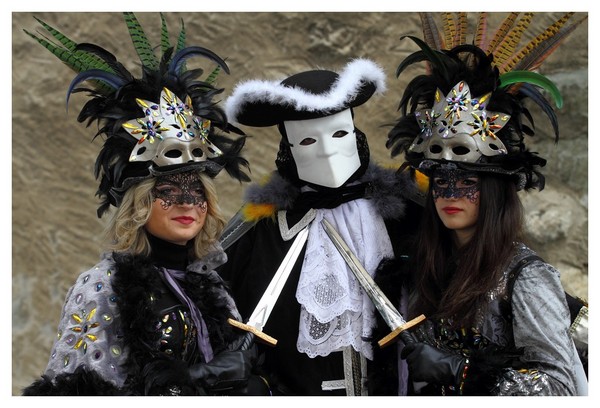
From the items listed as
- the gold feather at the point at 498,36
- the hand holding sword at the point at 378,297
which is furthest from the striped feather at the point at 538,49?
the hand holding sword at the point at 378,297

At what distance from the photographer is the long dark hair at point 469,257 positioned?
3.96 meters

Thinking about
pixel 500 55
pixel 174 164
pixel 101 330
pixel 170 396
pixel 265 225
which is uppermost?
pixel 500 55

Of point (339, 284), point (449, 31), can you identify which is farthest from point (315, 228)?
point (449, 31)

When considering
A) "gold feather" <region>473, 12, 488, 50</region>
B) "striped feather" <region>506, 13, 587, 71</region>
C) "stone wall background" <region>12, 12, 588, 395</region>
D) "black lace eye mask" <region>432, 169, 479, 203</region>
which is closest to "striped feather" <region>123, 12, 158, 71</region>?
"black lace eye mask" <region>432, 169, 479, 203</region>

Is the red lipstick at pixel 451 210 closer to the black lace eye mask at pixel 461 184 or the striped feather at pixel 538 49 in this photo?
the black lace eye mask at pixel 461 184

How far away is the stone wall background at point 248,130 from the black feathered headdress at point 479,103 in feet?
9.80

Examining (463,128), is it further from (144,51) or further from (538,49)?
(144,51)

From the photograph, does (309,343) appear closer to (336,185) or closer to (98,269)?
(336,185)

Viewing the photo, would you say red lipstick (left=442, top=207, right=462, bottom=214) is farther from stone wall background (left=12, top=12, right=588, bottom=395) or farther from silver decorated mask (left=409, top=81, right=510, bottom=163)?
stone wall background (left=12, top=12, right=588, bottom=395)

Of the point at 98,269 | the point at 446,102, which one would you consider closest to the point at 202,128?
the point at 98,269

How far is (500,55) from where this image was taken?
4.28m

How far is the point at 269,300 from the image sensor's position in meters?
4.28

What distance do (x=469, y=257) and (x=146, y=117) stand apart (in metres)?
1.44

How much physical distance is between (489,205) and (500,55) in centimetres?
70
